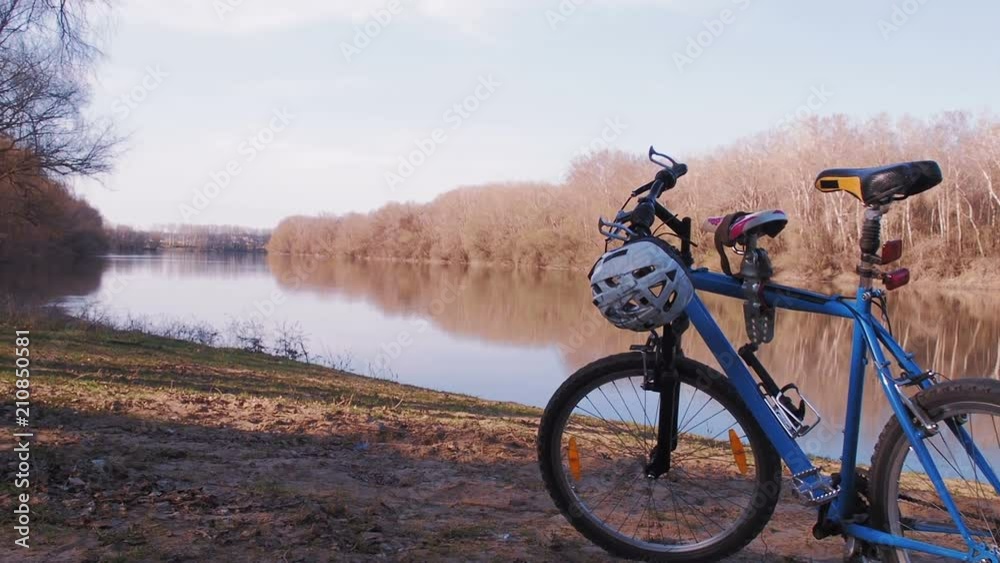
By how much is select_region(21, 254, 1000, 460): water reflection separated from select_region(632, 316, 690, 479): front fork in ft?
2.20

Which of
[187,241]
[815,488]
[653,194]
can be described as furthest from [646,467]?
[187,241]

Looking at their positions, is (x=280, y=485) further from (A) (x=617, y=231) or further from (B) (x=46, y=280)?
(B) (x=46, y=280)

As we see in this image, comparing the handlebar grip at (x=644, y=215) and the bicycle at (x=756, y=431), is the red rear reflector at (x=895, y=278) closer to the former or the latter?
the bicycle at (x=756, y=431)

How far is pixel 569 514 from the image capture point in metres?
2.70

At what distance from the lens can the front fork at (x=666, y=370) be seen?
100 inches

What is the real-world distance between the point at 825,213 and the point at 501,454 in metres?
38.7

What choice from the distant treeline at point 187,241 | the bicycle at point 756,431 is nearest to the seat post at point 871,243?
the bicycle at point 756,431

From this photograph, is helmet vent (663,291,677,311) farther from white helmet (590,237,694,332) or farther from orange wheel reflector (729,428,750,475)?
orange wheel reflector (729,428,750,475)

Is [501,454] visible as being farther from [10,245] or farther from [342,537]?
[10,245]

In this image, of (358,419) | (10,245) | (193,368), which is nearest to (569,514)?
(358,419)

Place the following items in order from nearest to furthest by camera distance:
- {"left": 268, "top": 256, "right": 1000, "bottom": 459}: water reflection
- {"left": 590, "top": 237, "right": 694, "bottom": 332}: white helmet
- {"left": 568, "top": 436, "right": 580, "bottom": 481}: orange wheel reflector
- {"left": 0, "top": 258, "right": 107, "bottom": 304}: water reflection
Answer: {"left": 590, "top": 237, "right": 694, "bottom": 332}: white helmet
{"left": 568, "top": 436, "right": 580, "bottom": 481}: orange wheel reflector
{"left": 268, "top": 256, "right": 1000, "bottom": 459}: water reflection
{"left": 0, "top": 258, "right": 107, "bottom": 304}: water reflection

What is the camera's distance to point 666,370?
101 inches

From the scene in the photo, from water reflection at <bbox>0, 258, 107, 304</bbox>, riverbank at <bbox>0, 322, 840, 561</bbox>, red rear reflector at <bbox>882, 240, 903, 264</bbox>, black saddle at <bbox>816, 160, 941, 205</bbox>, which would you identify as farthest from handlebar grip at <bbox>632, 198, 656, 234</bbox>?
water reflection at <bbox>0, 258, 107, 304</bbox>

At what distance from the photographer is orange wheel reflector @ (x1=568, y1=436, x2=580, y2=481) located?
2703mm
